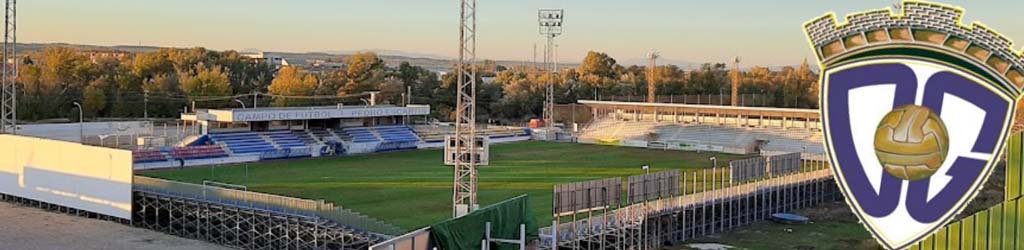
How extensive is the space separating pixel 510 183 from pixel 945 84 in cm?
2876

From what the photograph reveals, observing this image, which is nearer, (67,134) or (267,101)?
(67,134)

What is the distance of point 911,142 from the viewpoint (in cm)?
1241

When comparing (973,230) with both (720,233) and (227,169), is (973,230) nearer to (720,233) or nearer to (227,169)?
(720,233)

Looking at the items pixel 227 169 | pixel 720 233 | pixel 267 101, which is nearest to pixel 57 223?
pixel 227 169

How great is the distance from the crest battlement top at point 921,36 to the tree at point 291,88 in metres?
72.9

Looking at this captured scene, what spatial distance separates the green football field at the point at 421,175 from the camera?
33.8m

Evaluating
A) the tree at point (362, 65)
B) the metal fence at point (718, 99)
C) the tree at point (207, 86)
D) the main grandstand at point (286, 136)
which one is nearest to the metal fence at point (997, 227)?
the main grandstand at point (286, 136)

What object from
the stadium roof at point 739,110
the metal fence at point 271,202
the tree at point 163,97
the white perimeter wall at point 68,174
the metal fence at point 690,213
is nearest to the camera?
the metal fence at point 271,202

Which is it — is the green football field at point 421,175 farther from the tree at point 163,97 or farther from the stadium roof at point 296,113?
the tree at point 163,97

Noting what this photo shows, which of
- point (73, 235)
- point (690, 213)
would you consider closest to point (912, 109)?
point (690, 213)

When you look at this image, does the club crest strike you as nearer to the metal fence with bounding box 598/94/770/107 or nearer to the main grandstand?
the main grandstand

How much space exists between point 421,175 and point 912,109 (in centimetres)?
3247

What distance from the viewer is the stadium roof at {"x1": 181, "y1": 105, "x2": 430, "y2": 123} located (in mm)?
52406

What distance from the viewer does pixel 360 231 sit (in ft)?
81.7
